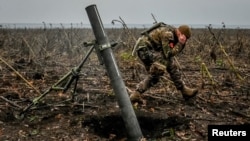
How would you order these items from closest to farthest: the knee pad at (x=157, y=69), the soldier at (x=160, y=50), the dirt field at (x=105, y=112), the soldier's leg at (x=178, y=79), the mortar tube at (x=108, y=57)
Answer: the mortar tube at (x=108, y=57) < the dirt field at (x=105, y=112) < the knee pad at (x=157, y=69) < the soldier at (x=160, y=50) < the soldier's leg at (x=178, y=79)

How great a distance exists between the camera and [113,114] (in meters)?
7.07

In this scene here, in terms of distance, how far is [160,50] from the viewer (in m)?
8.23

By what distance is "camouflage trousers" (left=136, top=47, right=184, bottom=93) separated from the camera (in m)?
7.75

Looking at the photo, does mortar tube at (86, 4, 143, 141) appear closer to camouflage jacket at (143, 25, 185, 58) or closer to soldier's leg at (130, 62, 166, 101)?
soldier's leg at (130, 62, 166, 101)

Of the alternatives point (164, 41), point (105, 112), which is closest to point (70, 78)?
point (105, 112)

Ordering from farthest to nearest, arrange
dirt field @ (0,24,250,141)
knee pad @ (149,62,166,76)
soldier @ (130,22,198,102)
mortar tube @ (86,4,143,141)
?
1. soldier @ (130,22,198,102)
2. knee pad @ (149,62,166,76)
3. dirt field @ (0,24,250,141)
4. mortar tube @ (86,4,143,141)

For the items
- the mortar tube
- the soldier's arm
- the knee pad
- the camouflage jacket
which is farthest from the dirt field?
the mortar tube

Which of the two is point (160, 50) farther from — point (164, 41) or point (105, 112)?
point (105, 112)

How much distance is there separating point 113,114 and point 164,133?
4.19 ft

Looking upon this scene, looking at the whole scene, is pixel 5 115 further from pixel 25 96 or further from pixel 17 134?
pixel 25 96

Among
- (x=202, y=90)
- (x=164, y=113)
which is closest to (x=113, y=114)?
(x=164, y=113)

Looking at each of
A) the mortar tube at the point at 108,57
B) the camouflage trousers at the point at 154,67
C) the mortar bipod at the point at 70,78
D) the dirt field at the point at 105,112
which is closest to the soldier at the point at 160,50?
the camouflage trousers at the point at 154,67

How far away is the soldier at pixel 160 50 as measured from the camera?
25.7 ft

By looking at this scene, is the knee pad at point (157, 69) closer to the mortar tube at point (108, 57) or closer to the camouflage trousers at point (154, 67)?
the camouflage trousers at point (154, 67)
